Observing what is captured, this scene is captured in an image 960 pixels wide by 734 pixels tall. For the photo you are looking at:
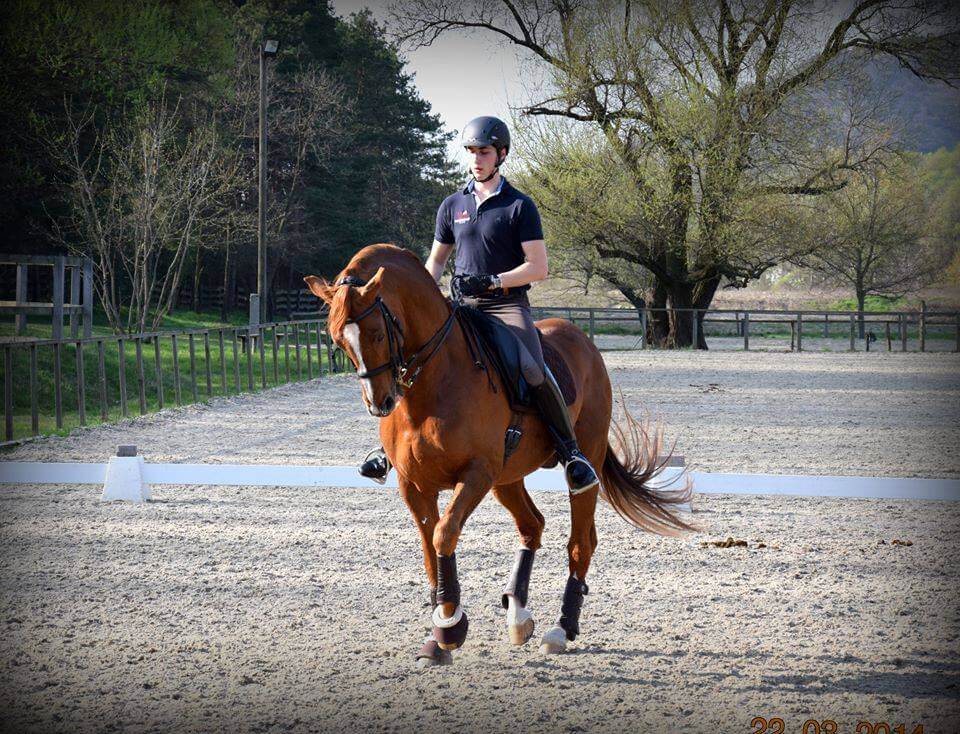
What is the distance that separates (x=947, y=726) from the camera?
3938 millimetres

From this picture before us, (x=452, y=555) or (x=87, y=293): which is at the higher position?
(x=87, y=293)

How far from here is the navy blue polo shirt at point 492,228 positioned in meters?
5.13

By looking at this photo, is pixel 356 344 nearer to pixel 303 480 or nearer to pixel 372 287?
pixel 372 287

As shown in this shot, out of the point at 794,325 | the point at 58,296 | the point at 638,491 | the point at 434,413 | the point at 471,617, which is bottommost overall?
the point at 471,617

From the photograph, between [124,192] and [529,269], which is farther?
[124,192]

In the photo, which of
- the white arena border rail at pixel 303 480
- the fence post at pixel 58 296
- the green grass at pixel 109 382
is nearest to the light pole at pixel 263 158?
the green grass at pixel 109 382

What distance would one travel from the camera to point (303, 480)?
9.64 m

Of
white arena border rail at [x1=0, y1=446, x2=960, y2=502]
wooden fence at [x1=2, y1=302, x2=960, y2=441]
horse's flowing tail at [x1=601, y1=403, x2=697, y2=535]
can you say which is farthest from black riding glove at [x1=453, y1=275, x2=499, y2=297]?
wooden fence at [x1=2, y1=302, x2=960, y2=441]

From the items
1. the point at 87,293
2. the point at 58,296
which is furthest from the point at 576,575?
the point at 87,293

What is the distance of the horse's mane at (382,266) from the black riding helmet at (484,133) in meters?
0.67

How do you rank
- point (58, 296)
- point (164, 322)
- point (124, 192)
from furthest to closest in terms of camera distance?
point (164, 322), point (124, 192), point (58, 296)

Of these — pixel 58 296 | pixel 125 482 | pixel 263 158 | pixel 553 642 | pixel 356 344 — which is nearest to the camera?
pixel 356 344

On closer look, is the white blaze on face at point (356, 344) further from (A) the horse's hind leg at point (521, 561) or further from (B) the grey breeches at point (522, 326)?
(A) the horse's hind leg at point (521, 561)

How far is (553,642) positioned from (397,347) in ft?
5.12
